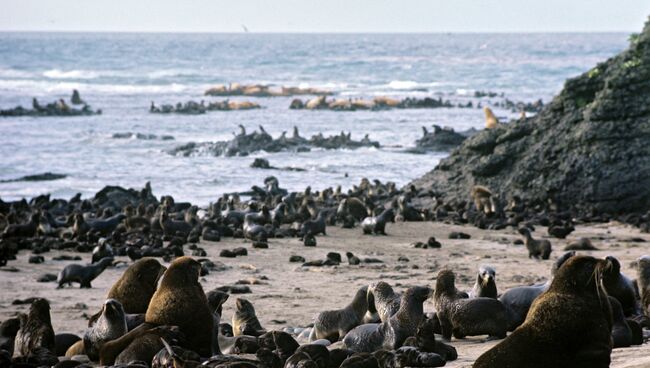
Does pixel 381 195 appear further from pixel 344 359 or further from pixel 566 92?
pixel 344 359

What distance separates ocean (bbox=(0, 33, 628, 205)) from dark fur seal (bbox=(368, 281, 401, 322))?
15147mm

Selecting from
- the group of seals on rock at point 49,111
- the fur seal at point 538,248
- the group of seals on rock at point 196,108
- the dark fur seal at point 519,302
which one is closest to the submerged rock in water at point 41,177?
the fur seal at point 538,248

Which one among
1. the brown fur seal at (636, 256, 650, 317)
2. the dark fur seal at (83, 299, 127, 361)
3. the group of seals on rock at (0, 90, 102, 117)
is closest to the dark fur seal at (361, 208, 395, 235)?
the brown fur seal at (636, 256, 650, 317)

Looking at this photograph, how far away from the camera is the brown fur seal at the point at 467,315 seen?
8445mm

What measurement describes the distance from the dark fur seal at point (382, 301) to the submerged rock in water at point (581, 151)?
10139 mm

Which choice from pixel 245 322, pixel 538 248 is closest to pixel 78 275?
pixel 245 322

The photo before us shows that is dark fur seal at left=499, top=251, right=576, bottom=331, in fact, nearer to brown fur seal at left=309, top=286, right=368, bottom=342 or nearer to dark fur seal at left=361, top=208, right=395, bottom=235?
brown fur seal at left=309, top=286, right=368, bottom=342

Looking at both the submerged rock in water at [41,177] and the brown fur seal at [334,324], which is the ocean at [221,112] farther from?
the brown fur seal at [334,324]

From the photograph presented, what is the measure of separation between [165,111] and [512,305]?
1715 inches

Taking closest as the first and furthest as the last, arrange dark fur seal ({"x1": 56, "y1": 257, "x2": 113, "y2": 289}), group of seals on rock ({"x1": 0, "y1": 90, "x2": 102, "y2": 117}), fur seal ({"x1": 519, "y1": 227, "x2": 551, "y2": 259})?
dark fur seal ({"x1": 56, "y1": 257, "x2": 113, "y2": 289}), fur seal ({"x1": 519, "y1": 227, "x2": 551, "y2": 259}), group of seals on rock ({"x1": 0, "y1": 90, "x2": 102, "y2": 117})

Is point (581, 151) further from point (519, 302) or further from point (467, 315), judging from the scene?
point (467, 315)

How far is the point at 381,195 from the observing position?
22.8m

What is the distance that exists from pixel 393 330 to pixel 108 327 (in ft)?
6.85

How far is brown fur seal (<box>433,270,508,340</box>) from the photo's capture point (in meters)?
8.45
